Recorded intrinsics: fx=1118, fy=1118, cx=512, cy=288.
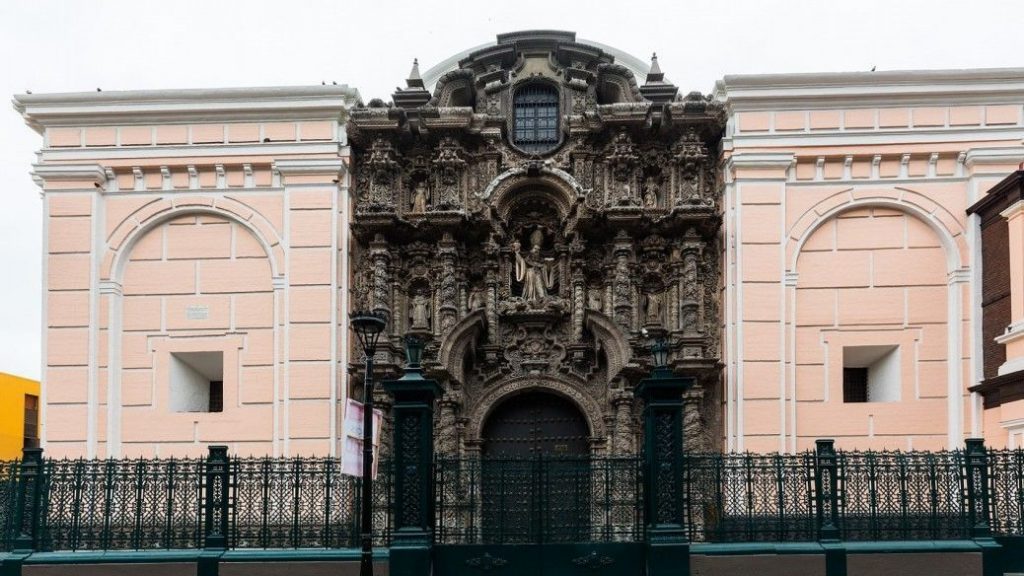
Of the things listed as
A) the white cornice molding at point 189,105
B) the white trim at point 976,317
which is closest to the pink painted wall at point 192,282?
the white cornice molding at point 189,105

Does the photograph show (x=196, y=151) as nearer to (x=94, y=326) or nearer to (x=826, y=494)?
(x=94, y=326)

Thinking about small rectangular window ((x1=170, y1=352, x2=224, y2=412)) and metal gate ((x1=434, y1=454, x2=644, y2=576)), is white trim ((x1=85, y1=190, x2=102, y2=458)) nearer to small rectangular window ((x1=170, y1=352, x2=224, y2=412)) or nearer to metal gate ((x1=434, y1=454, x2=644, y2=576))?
small rectangular window ((x1=170, y1=352, x2=224, y2=412))

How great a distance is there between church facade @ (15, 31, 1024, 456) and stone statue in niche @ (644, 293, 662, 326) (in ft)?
0.17

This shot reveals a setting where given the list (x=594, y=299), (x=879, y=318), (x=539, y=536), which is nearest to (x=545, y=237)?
(x=594, y=299)

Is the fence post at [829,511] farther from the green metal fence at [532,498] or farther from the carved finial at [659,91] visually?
the carved finial at [659,91]

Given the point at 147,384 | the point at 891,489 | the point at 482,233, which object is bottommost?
the point at 891,489

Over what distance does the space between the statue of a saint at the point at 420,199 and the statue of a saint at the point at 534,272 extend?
1747mm

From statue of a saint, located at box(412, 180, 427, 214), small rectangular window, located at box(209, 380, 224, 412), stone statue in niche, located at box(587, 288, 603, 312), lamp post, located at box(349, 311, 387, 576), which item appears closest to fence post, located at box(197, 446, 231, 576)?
lamp post, located at box(349, 311, 387, 576)

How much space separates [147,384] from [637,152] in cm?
948

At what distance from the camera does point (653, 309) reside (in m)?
19.7

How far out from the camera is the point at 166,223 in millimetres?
19812

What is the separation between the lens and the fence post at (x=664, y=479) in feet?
43.9

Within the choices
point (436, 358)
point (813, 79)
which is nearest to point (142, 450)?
point (436, 358)

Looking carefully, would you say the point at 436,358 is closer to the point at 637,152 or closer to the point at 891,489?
the point at 637,152
